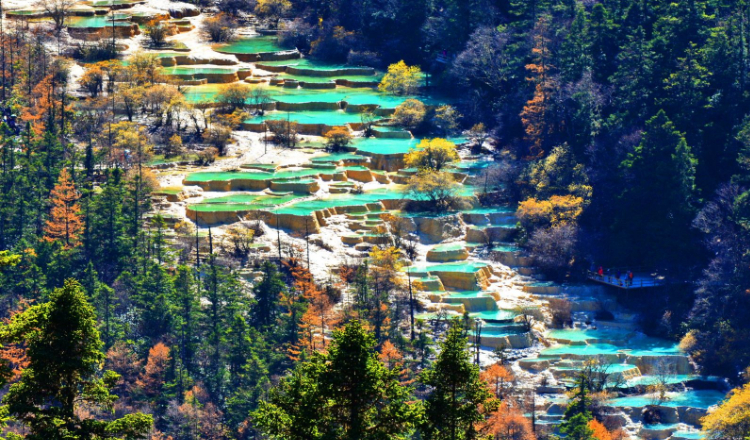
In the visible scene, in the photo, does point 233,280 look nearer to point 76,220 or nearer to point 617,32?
point 76,220

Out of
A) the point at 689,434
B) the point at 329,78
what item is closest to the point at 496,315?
the point at 689,434

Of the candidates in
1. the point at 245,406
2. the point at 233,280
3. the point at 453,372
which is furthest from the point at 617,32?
the point at 453,372

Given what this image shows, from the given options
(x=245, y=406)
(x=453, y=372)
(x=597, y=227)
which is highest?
(x=453, y=372)

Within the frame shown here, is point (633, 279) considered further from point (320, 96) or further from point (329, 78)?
point (329, 78)

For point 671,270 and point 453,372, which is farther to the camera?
point 671,270

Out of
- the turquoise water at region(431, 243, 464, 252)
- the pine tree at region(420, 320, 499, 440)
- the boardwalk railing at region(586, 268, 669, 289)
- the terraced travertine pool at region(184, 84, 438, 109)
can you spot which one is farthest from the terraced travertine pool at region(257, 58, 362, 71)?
the pine tree at region(420, 320, 499, 440)

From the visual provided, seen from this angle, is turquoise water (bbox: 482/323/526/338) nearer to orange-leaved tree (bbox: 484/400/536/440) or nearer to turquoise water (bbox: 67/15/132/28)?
orange-leaved tree (bbox: 484/400/536/440)
